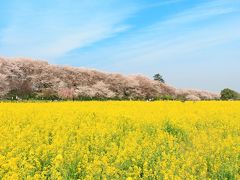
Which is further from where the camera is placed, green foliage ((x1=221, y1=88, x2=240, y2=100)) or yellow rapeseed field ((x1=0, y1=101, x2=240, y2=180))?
green foliage ((x1=221, y1=88, x2=240, y2=100))

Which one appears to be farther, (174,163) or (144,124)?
(144,124)

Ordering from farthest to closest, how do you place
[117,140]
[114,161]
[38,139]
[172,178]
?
[117,140], [38,139], [114,161], [172,178]

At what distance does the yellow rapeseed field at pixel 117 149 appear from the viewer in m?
7.21

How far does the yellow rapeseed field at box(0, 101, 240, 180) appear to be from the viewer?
7207 mm

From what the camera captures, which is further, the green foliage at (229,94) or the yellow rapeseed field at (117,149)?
the green foliage at (229,94)

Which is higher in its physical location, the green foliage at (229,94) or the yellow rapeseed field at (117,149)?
the green foliage at (229,94)

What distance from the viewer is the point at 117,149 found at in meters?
8.74

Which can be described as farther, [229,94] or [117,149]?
[229,94]

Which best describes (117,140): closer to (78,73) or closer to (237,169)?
(237,169)

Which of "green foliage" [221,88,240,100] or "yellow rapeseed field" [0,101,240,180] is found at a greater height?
"green foliage" [221,88,240,100]

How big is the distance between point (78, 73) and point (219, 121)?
29185mm

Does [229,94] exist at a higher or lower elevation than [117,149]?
higher

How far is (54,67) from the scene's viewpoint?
4209 centimetres

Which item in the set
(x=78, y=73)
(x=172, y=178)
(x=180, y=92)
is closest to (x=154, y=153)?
(x=172, y=178)
